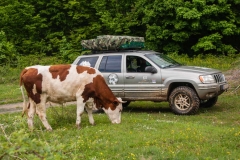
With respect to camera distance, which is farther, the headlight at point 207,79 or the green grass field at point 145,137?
the headlight at point 207,79

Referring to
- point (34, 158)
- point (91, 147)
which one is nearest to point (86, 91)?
point (91, 147)

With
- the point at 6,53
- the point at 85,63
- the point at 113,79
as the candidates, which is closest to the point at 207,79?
the point at 113,79

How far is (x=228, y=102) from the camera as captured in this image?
15.5 meters

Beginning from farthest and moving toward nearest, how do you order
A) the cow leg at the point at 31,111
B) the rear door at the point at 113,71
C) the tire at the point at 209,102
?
the tire at the point at 209,102, the rear door at the point at 113,71, the cow leg at the point at 31,111

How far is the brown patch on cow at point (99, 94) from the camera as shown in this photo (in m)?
11.3

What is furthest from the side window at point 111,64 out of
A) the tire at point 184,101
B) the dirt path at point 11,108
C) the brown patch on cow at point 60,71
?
the brown patch on cow at point 60,71

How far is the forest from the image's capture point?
27156 mm

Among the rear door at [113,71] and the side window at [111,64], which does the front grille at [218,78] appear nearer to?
the rear door at [113,71]

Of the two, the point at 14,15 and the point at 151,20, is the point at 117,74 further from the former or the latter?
the point at 14,15

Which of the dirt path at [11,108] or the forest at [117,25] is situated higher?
the forest at [117,25]

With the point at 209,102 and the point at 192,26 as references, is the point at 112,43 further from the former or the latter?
the point at 192,26

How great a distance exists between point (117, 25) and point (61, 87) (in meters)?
20.9

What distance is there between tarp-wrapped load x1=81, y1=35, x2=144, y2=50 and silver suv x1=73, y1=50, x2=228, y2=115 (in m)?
0.21

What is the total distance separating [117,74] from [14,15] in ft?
70.3
